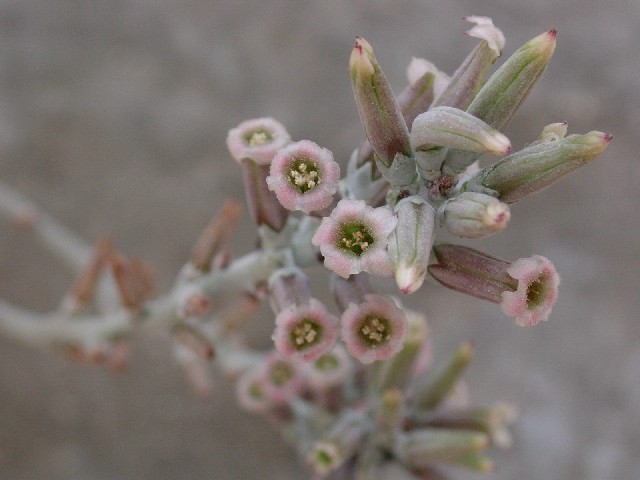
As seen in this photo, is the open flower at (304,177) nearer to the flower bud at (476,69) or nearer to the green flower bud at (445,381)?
the flower bud at (476,69)

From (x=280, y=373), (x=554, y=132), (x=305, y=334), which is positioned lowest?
(x=305, y=334)

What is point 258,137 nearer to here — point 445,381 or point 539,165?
point 539,165

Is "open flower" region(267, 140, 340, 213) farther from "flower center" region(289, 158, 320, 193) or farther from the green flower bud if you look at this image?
the green flower bud

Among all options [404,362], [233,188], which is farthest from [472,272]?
[233,188]

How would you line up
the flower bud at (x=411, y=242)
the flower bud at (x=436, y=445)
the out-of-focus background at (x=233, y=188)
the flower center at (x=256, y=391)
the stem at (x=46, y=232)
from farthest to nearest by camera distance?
the out-of-focus background at (x=233, y=188) → the stem at (x=46, y=232) → the flower center at (x=256, y=391) → the flower bud at (x=436, y=445) → the flower bud at (x=411, y=242)

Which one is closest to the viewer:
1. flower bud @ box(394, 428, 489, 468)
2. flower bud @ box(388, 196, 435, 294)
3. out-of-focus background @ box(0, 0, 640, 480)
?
flower bud @ box(388, 196, 435, 294)

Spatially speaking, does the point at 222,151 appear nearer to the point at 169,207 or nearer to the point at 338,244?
the point at 169,207

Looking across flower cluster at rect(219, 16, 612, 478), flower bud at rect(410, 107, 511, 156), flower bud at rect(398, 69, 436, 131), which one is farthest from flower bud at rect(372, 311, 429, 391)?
flower bud at rect(410, 107, 511, 156)

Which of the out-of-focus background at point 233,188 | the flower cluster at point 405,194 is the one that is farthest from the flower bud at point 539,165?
the out-of-focus background at point 233,188
